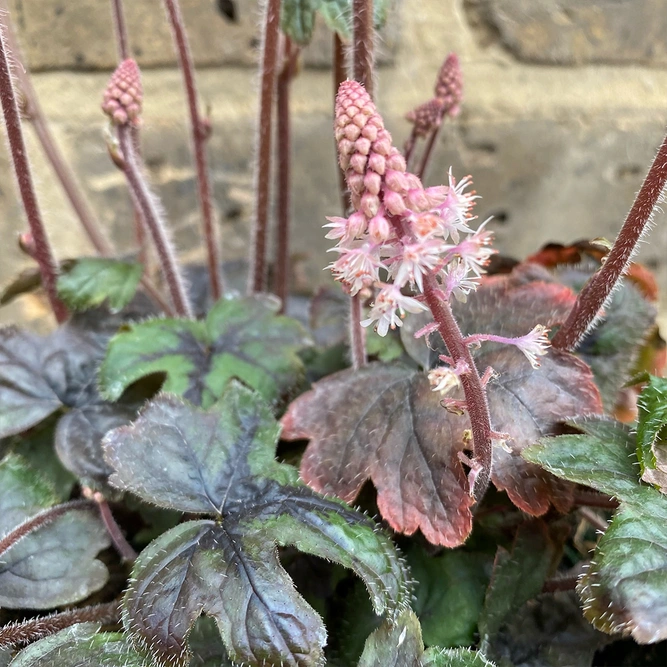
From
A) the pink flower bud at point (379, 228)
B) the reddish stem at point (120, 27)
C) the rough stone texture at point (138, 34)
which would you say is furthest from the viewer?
the rough stone texture at point (138, 34)

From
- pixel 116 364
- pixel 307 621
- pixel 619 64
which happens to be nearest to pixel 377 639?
pixel 307 621

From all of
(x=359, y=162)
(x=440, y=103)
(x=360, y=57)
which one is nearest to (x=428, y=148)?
(x=440, y=103)

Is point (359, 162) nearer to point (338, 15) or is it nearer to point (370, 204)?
point (370, 204)

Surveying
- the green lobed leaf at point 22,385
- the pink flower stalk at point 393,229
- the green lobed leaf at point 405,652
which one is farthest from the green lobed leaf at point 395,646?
the green lobed leaf at point 22,385

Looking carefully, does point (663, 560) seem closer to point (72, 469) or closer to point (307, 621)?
point (307, 621)

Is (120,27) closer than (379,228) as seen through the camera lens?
No

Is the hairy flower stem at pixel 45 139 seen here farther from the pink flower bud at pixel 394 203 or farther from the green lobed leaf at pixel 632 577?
the green lobed leaf at pixel 632 577

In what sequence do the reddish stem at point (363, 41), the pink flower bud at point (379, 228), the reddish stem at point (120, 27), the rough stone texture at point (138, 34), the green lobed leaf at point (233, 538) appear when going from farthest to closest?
the rough stone texture at point (138, 34), the reddish stem at point (120, 27), the reddish stem at point (363, 41), the green lobed leaf at point (233, 538), the pink flower bud at point (379, 228)
